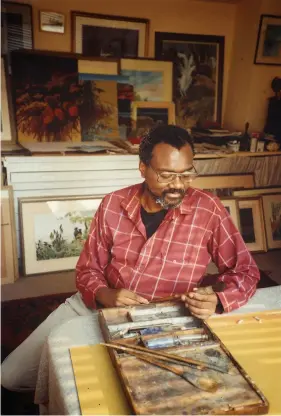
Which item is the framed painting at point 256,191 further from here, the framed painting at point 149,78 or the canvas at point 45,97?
the canvas at point 45,97

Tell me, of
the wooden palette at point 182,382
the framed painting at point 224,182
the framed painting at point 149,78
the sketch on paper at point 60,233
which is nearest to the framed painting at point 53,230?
the sketch on paper at point 60,233

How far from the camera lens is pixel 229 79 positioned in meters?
3.82

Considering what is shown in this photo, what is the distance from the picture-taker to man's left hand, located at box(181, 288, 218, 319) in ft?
3.97

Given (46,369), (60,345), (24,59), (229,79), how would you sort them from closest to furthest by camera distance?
(60,345) < (46,369) < (24,59) < (229,79)

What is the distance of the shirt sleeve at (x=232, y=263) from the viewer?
4.42ft

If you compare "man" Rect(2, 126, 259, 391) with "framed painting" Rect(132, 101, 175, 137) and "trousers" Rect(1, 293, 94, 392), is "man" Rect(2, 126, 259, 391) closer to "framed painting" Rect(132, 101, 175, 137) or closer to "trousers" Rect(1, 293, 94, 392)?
"trousers" Rect(1, 293, 94, 392)

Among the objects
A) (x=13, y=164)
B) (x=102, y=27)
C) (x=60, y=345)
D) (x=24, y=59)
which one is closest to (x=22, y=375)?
(x=60, y=345)

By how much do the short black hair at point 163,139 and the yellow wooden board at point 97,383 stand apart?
2.65ft

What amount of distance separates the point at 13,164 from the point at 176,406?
2.39 meters

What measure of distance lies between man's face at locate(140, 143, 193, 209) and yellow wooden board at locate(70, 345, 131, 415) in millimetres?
677

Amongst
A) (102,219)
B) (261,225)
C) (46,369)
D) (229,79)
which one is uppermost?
(229,79)

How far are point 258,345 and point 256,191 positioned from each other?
8.73 feet

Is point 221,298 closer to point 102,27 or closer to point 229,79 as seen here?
point 102,27

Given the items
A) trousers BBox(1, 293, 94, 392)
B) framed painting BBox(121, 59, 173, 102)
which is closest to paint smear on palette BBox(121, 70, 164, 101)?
framed painting BBox(121, 59, 173, 102)
